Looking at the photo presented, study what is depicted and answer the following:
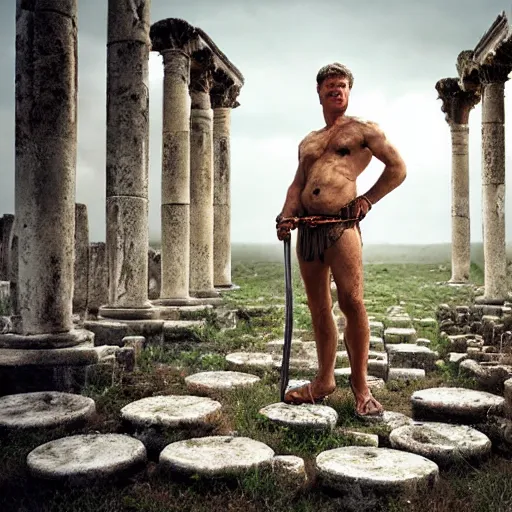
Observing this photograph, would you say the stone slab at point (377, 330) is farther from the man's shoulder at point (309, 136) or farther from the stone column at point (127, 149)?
the man's shoulder at point (309, 136)

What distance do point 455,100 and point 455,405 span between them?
1526 cm

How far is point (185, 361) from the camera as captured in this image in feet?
24.9

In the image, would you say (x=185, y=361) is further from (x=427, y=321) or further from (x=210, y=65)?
(x=210, y=65)

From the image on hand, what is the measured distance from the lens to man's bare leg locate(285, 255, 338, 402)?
4.79 meters

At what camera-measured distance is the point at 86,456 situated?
Answer: 3.64 meters

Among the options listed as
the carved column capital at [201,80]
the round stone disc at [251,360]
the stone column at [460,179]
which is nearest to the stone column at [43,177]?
Answer: the round stone disc at [251,360]

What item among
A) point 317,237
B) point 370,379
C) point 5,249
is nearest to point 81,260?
point 5,249

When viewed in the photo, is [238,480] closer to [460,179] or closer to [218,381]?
[218,381]

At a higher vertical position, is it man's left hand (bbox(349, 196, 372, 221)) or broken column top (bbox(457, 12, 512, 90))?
broken column top (bbox(457, 12, 512, 90))

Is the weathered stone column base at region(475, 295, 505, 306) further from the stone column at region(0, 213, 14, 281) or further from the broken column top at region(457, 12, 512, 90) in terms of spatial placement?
the stone column at region(0, 213, 14, 281)

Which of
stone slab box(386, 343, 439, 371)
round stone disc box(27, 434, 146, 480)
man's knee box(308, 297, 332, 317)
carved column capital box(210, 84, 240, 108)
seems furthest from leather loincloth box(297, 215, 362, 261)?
carved column capital box(210, 84, 240, 108)

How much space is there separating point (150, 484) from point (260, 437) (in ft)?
3.16

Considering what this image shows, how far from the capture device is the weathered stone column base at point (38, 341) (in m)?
5.68

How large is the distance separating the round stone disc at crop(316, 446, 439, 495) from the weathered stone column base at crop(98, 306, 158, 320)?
518 cm
